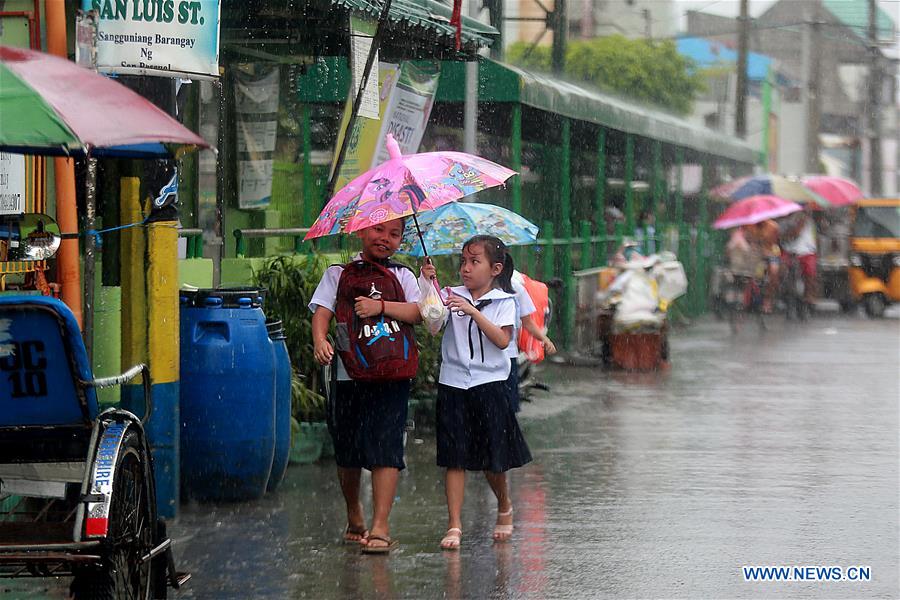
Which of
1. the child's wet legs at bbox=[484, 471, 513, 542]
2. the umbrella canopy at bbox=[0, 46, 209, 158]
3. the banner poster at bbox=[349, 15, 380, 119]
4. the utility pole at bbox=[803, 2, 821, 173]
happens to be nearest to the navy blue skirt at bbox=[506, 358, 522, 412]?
the child's wet legs at bbox=[484, 471, 513, 542]

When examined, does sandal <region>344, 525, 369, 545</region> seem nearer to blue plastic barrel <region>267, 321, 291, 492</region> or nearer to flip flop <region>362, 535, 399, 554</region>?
flip flop <region>362, 535, 399, 554</region>

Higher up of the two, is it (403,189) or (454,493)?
(403,189)

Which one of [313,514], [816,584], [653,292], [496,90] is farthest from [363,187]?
[653,292]

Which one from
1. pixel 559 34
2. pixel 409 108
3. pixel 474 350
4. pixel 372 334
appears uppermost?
pixel 559 34

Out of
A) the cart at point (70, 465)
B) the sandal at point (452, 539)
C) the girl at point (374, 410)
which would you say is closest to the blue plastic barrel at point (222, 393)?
the girl at point (374, 410)

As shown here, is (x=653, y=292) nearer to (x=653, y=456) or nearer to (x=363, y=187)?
(x=653, y=456)

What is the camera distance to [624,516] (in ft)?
27.7

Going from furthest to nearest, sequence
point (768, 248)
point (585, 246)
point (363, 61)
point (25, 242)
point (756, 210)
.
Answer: point (768, 248) < point (756, 210) < point (585, 246) < point (363, 61) < point (25, 242)

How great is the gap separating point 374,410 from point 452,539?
74cm

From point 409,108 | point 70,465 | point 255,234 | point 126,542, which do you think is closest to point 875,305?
point 409,108

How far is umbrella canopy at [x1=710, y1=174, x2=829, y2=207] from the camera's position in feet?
89.1

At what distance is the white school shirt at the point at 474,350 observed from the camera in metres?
7.71

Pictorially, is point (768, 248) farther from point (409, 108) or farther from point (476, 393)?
point (476, 393)

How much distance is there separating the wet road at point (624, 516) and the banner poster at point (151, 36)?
7.63ft
